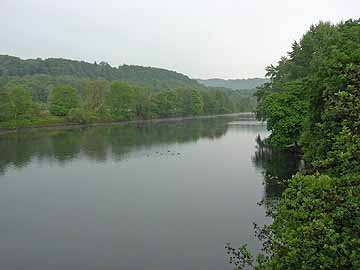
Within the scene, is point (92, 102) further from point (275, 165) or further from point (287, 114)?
point (275, 165)

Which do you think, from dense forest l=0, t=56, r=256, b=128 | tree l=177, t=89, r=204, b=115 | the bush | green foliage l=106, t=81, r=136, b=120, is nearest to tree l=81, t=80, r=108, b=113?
dense forest l=0, t=56, r=256, b=128

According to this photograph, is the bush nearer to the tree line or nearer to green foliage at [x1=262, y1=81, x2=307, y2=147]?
the tree line

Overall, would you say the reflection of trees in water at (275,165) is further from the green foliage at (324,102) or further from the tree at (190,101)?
the tree at (190,101)

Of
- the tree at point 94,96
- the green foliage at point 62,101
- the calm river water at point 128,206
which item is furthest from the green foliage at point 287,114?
the tree at point 94,96

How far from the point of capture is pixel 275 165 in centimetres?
3666

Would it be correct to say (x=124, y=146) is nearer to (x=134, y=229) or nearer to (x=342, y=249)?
(x=134, y=229)

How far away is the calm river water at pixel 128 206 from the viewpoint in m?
18.6

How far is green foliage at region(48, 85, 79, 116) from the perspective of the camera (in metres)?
92.3

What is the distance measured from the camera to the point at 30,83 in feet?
407

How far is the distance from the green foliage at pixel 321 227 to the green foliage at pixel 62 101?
294 ft

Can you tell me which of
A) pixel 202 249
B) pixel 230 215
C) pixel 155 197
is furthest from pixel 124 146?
pixel 202 249

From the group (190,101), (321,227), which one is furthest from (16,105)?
(321,227)

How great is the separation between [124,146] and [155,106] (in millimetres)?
58318

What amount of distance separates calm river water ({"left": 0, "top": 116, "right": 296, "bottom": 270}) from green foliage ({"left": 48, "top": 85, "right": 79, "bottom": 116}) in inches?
1778
